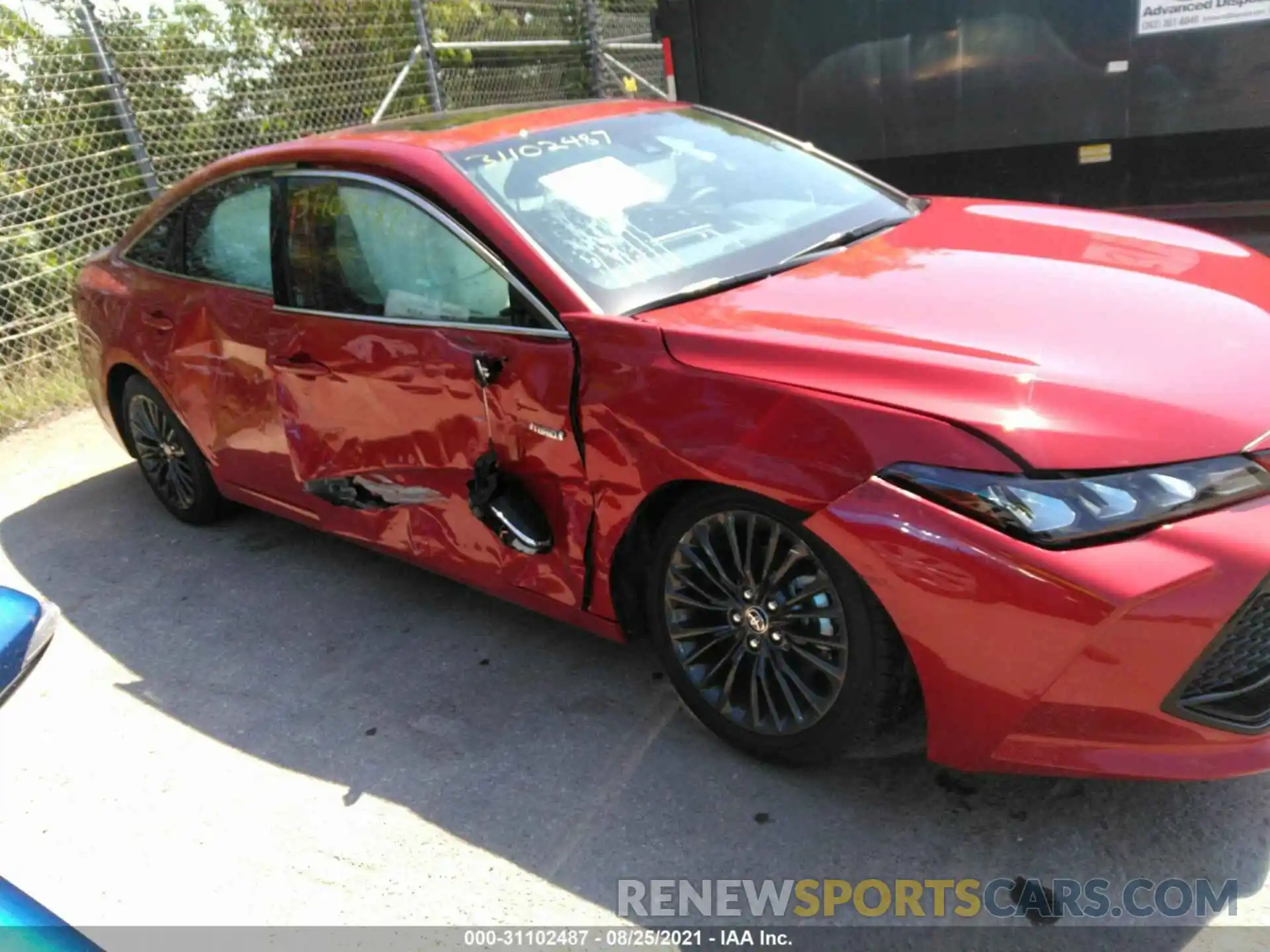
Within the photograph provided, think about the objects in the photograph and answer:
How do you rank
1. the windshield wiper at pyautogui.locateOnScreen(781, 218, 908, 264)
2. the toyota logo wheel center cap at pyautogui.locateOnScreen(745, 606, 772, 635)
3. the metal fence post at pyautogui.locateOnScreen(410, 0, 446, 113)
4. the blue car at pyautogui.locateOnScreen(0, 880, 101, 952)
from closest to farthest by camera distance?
the blue car at pyautogui.locateOnScreen(0, 880, 101, 952) → the toyota logo wheel center cap at pyautogui.locateOnScreen(745, 606, 772, 635) → the windshield wiper at pyautogui.locateOnScreen(781, 218, 908, 264) → the metal fence post at pyautogui.locateOnScreen(410, 0, 446, 113)

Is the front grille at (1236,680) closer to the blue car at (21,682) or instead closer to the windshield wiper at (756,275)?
the windshield wiper at (756,275)

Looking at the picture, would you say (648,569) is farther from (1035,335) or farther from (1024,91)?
(1024,91)

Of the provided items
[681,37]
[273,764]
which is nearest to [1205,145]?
[681,37]

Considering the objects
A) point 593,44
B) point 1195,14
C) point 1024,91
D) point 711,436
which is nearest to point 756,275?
point 711,436

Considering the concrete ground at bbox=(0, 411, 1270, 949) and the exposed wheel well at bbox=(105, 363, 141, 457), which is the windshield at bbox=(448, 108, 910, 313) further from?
the exposed wheel well at bbox=(105, 363, 141, 457)

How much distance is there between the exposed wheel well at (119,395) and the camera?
4.63m

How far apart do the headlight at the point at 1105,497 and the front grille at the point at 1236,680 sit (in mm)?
227

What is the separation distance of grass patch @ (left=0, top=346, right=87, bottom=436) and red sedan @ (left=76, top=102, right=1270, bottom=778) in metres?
3.09

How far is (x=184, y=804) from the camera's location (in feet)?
9.59

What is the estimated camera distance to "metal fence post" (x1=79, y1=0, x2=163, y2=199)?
690 cm

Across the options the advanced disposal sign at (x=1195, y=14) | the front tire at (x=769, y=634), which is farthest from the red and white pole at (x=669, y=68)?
the front tire at (x=769, y=634)

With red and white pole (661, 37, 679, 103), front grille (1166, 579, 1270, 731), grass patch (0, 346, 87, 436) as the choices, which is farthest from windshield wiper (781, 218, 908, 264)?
grass patch (0, 346, 87, 436)

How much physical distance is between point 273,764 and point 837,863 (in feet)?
5.56

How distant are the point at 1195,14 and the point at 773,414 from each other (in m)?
4.91
